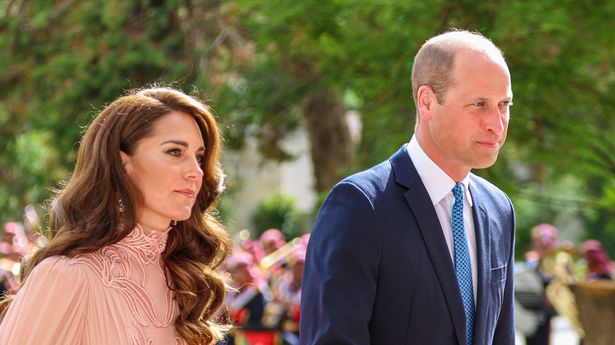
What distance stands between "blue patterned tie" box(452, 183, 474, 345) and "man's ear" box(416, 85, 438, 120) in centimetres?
31

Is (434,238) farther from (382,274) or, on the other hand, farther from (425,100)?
(425,100)

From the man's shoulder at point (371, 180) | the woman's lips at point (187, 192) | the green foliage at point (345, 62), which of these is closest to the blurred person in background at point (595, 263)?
the green foliage at point (345, 62)

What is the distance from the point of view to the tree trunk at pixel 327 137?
15539mm

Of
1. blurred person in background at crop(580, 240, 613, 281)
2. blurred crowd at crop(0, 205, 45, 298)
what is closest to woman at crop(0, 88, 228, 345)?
blurred crowd at crop(0, 205, 45, 298)

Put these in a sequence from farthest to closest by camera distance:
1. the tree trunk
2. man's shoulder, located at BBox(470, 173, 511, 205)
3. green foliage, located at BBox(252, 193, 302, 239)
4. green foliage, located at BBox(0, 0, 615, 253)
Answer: green foliage, located at BBox(252, 193, 302, 239) → the tree trunk → green foliage, located at BBox(0, 0, 615, 253) → man's shoulder, located at BBox(470, 173, 511, 205)

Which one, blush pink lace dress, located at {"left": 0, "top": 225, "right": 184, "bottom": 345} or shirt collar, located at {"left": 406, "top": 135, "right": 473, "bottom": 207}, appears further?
shirt collar, located at {"left": 406, "top": 135, "right": 473, "bottom": 207}

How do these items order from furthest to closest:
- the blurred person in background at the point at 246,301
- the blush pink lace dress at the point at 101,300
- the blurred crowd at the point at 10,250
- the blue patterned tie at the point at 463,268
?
the blurred person in background at the point at 246,301
the blurred crowd at the point at 10,250
the blue patterned tie at the point at 463,268
the blush pink lace dress at the point at 101,300

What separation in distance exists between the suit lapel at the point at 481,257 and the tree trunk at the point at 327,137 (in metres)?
11.6

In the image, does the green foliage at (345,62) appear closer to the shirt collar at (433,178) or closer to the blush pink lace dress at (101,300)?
the blush pink lace dress at (101,300)

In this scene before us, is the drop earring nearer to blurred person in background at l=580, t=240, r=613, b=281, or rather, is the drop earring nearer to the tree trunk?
blurred person in background at l=580, t=240, r=613, b=281

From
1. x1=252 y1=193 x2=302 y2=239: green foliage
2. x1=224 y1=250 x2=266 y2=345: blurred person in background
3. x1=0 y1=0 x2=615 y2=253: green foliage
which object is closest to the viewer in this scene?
x1=0 y1=0 x2=615 y2=253: green foliage

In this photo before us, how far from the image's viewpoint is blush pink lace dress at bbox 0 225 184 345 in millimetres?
3480

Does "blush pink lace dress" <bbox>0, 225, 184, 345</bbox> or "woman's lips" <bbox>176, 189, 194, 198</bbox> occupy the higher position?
"woman's lips" <bbox>176, 189, 194, 198</bbox>

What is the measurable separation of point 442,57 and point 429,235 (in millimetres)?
572
